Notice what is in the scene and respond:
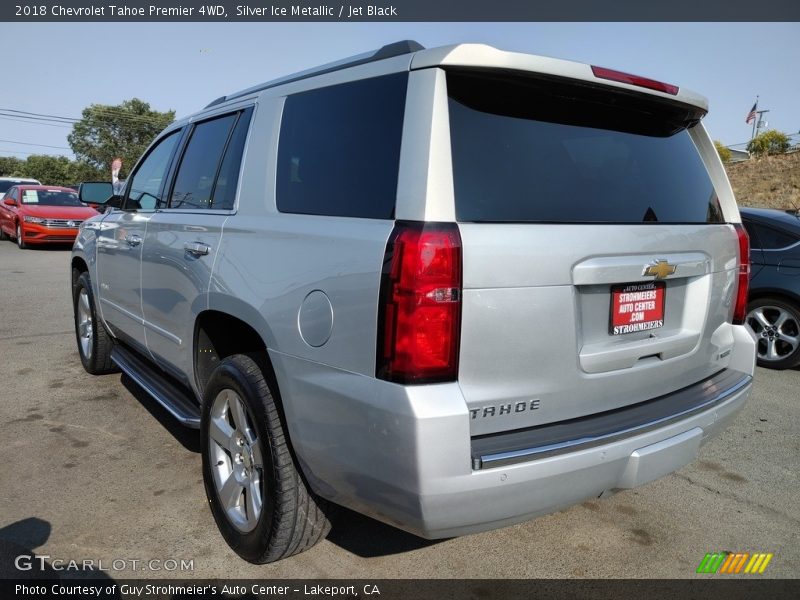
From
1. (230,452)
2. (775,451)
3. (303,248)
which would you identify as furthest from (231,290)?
(775,451)

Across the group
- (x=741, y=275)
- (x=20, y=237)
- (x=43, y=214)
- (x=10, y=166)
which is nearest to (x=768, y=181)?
(x=43, y=214)

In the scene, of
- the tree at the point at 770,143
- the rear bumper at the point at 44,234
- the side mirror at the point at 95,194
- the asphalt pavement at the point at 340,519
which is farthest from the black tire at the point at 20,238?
the tree at the point at 770,143

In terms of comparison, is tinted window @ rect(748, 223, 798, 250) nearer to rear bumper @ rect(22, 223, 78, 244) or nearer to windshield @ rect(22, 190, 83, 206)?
rear bumper @ rect(22, 223, 78, 244)

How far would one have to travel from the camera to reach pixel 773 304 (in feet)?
19.7

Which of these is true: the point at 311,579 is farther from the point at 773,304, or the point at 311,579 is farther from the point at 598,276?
the point at 773,304

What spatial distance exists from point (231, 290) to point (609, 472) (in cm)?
165

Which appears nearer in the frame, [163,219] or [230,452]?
[230,452]

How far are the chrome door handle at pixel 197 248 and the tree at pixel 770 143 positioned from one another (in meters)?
41.4

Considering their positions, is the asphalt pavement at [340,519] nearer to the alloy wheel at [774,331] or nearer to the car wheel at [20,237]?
the alloy wheel at [774,331]

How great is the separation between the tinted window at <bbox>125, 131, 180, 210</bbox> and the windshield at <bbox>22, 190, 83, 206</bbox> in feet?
45.7

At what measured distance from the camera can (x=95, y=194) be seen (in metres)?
4.81

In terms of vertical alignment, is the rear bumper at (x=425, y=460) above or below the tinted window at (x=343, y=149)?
below

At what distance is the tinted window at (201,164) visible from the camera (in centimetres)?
326

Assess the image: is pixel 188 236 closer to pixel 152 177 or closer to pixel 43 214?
pixel 152 177
